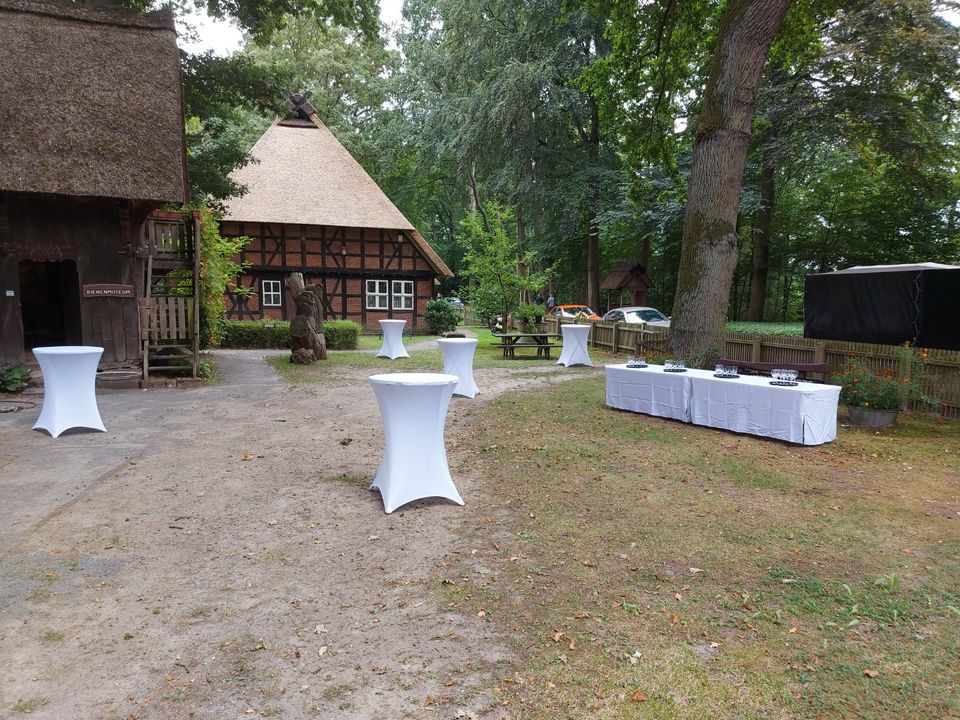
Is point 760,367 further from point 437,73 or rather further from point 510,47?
point 437,73

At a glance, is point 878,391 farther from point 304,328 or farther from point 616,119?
point 304,328

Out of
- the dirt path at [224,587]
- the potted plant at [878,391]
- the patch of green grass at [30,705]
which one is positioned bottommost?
the patch of green grass at [30,705]

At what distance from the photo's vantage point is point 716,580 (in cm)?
382

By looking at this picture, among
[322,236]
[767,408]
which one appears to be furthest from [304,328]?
[322,236]

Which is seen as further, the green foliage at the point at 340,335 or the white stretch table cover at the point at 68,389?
the green foliage at the point at 340,335

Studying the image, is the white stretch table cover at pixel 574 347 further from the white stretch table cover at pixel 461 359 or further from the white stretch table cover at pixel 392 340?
the white stretch table cover at pixel 461 359

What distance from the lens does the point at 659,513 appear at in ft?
16.4

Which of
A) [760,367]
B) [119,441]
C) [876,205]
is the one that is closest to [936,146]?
[876,205]

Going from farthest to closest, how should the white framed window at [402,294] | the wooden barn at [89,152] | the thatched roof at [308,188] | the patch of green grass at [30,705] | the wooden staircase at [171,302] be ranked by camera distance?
the white framed window at [402,294]
the thatched roof at [308,188]
the wooden staircase at [171,302]
the wooden barn at [89,152]
the patch of green grass at [30,705]

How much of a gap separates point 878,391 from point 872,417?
372 mm

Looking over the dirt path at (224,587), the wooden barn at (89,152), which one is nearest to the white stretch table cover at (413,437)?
the dirt path at (224,587)

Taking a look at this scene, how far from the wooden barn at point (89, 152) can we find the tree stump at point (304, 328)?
11.6 feet

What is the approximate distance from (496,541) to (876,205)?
2598 cm

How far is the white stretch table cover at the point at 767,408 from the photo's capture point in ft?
23.7
